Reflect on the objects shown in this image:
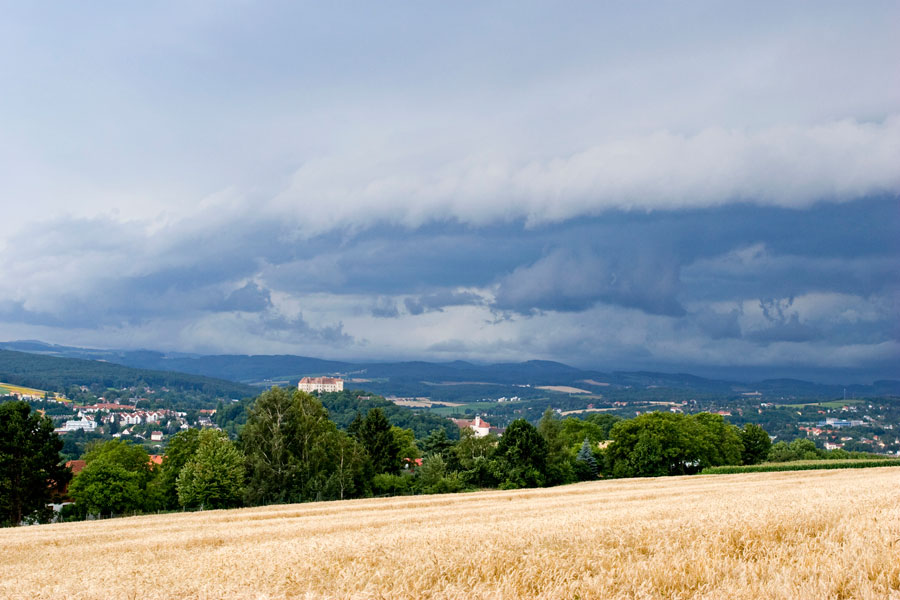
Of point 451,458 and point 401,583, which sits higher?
point 401,583

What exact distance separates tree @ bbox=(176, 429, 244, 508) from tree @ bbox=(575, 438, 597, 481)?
2010 inches

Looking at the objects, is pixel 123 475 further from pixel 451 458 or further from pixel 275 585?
pixel 275 585

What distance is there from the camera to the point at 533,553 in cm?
870

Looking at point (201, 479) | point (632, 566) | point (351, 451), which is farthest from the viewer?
point (351, 451)

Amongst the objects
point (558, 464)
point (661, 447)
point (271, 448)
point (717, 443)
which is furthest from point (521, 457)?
point (717, 443)

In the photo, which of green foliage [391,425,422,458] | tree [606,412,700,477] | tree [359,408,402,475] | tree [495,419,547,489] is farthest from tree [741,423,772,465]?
tree [359,408,402,475]

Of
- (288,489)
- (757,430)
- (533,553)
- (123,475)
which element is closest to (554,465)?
(288,489)

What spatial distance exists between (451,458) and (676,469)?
37.1 m

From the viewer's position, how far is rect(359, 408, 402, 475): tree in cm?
8744

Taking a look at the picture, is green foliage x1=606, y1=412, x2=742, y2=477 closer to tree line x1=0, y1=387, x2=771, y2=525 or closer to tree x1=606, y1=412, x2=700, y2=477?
tree x1=606, y1=412, x2=700, y2=477

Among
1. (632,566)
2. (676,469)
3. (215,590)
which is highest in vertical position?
(632,566)

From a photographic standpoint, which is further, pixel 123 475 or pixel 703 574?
pixel 123 475

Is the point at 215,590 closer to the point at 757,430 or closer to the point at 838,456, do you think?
the point at 838,456

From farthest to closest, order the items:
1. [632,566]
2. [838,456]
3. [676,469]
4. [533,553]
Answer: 1. [838,456]
2. [676,469]
3. [533,553]
4. [632,566]
